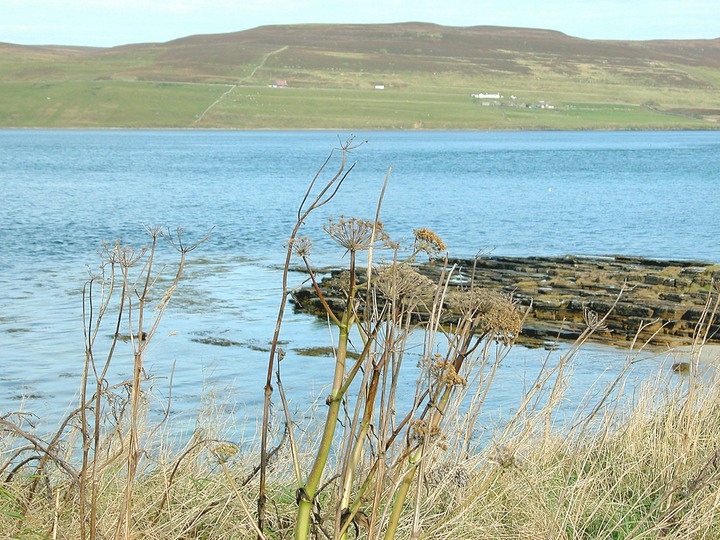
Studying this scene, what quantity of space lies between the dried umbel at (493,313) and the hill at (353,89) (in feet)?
415

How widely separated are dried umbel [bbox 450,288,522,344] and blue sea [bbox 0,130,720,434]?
0.42m

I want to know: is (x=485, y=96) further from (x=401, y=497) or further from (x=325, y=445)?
(x=325, y=445)

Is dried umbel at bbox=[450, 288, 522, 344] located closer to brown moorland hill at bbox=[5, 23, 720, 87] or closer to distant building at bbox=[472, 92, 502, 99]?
distant building at bbox=[472, 92, 502, 99]

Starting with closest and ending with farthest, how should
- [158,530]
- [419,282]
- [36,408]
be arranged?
[419,282], [158,530], [36,408]

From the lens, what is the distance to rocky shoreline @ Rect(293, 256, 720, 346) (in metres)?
A: 14.3

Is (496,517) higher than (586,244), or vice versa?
(496,517)

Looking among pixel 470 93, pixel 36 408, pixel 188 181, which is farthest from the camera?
pixel 470 93

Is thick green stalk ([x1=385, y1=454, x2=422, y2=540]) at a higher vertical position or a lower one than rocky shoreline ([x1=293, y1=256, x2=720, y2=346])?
higher

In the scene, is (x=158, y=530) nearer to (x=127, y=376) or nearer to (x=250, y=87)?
(x=127, y=376)

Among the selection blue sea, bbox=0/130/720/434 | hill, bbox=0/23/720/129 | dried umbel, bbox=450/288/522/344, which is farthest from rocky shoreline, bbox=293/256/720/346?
hill, bbox=0/23/720/129

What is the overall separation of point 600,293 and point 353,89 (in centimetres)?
14608

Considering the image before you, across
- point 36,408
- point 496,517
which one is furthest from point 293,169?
point 496,517

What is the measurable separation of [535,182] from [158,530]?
5805 centimetres

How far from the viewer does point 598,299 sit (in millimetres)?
15539
